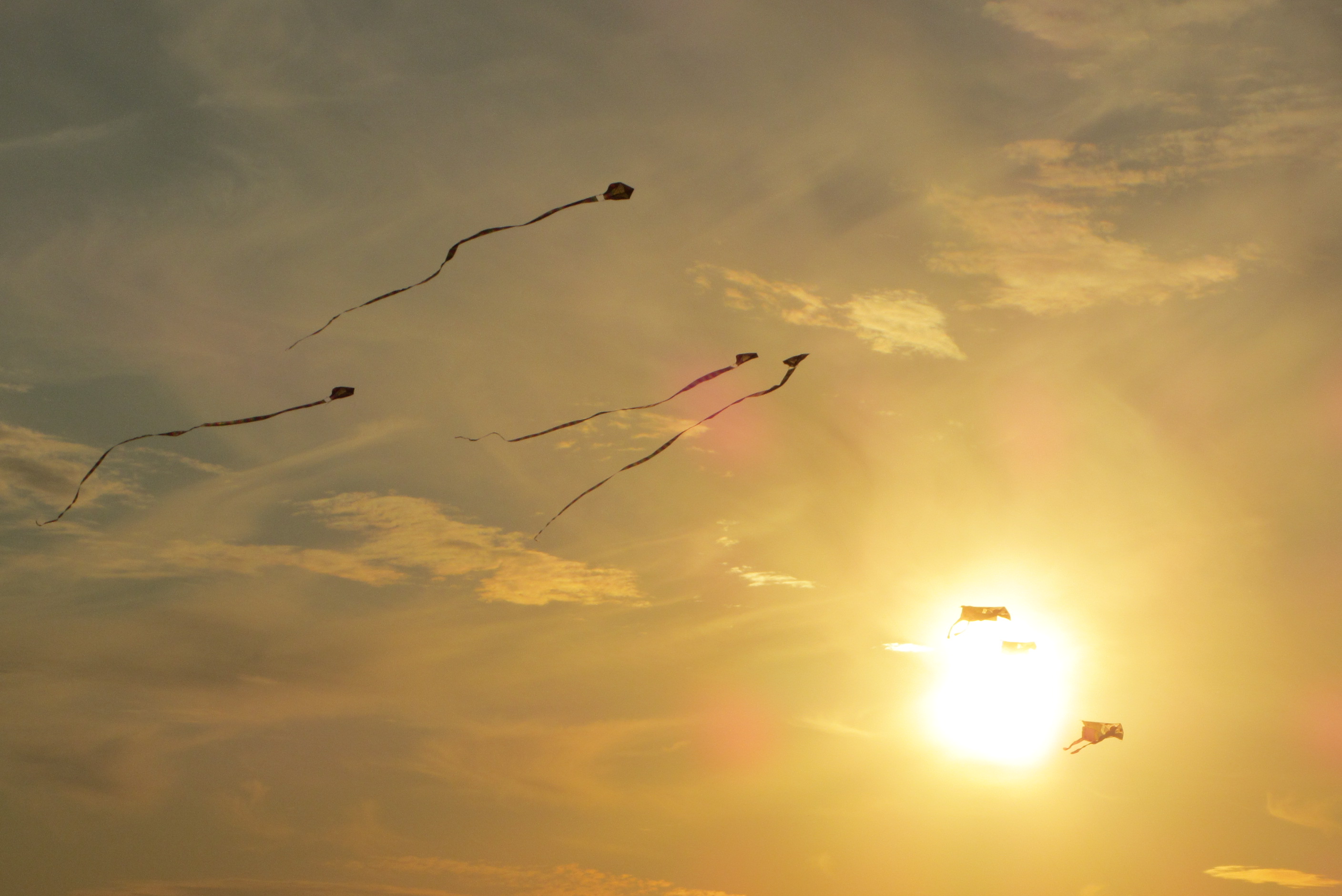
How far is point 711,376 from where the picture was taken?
25.7 m

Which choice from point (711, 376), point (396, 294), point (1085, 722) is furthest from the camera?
point (1085, 722)

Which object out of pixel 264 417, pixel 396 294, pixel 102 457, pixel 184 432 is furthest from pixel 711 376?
pixel 102 457

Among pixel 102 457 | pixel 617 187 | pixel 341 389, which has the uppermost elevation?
pixel 617 187

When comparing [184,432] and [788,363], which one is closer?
[184,432]

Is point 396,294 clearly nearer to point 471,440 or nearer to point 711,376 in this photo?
point 471,440

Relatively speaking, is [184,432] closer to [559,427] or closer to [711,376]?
[559,427]

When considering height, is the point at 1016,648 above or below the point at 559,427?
above

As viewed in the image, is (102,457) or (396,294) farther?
(102,457)

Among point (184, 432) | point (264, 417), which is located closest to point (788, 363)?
point (264, 417)

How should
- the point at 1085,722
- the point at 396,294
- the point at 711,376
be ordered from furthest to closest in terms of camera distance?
1. the point at 1085,722
2. the point at 711,376
3. the point at 396,294

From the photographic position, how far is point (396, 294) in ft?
78.9

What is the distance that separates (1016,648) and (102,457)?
56.6m

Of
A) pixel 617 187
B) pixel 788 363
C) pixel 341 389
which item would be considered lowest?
pixel 341 389

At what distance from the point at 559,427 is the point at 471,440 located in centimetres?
235
